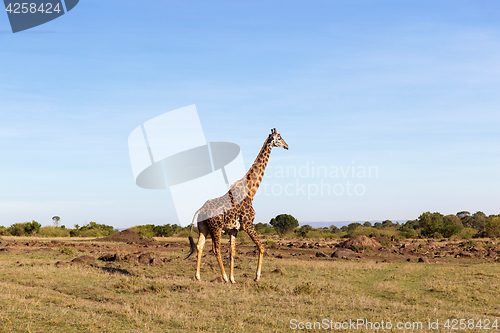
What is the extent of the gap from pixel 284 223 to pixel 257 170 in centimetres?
6227

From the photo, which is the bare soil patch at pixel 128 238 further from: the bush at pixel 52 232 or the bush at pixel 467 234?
the bush at pixel 467 234

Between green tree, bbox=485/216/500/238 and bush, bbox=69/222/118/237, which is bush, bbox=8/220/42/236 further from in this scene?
green tree, bbox=485/216/500/238

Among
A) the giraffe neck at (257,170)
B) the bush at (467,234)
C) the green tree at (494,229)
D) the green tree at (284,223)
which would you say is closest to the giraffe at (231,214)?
the giraffe neck at (257,170)

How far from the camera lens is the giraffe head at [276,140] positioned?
16578 mm

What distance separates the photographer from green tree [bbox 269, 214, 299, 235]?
76.9 metres

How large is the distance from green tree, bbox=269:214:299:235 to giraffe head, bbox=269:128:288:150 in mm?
61266

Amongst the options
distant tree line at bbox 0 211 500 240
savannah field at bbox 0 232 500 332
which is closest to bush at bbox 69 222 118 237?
distant tree line at bbox 0 211 500 240

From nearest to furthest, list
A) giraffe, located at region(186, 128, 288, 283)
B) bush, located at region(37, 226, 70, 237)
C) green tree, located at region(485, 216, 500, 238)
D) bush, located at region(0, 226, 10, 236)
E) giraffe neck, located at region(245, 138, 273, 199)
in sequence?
1. giraffe, located at region(186, 128, 288, 283)
2. giraffe neck, located at region(245, 138, 273, 199)
3. green tree, located at region(485, 216, 500, 238)
4. bush, located at region(0, 226, 10, 236)
5. bush, located at region(37, 226, 70, 237)

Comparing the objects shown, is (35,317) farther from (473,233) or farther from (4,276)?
(473,233)

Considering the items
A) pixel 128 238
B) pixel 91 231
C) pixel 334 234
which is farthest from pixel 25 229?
pixel 334 234

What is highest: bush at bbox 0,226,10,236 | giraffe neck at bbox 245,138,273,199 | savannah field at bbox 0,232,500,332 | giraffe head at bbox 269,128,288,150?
giraffe head at bbox 269,128,288,150

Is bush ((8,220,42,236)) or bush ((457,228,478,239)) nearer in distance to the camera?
bush ((457,228,478,239))

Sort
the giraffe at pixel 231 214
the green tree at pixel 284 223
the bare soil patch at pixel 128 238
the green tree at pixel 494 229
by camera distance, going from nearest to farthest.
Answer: the giraffe at pixel 231 214
the bare soil patch at pixel 128 238
the green tree at pixel 494 229
the green tree at pixel 284 223

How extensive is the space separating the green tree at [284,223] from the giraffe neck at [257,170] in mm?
61232
